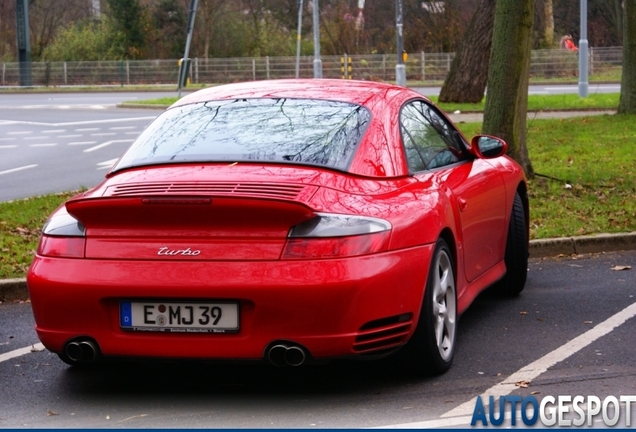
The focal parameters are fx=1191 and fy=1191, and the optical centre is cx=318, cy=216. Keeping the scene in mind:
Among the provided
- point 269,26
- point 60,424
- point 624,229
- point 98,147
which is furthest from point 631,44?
point 269,26

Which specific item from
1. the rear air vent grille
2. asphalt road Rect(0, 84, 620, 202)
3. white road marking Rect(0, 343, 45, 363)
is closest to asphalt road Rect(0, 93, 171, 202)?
asphalt road Rect(0, 84, 620, 202)

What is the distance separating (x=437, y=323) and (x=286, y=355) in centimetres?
92

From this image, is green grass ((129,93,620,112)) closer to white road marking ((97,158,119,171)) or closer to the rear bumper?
white road marking ((97,158,119,171))

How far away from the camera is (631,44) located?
23.0 metres

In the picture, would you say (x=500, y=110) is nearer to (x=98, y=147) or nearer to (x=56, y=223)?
(x=56, y=223)

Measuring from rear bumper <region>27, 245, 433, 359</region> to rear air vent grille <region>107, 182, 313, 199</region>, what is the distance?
0.31 metres

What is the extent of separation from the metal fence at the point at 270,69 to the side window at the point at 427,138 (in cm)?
4484

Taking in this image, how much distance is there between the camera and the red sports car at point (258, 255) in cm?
516

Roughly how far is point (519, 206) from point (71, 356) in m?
Answer: 3.60

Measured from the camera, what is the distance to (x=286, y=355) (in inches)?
207

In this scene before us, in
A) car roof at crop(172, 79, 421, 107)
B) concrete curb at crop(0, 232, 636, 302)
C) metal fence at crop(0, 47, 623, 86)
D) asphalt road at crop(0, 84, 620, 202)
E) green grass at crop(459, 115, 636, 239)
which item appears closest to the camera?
car roof at crop(172, 79, 421, 107)

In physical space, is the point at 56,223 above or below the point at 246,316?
above

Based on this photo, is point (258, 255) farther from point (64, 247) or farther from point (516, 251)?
point (516, 251)

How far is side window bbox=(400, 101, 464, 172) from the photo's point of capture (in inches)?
249
